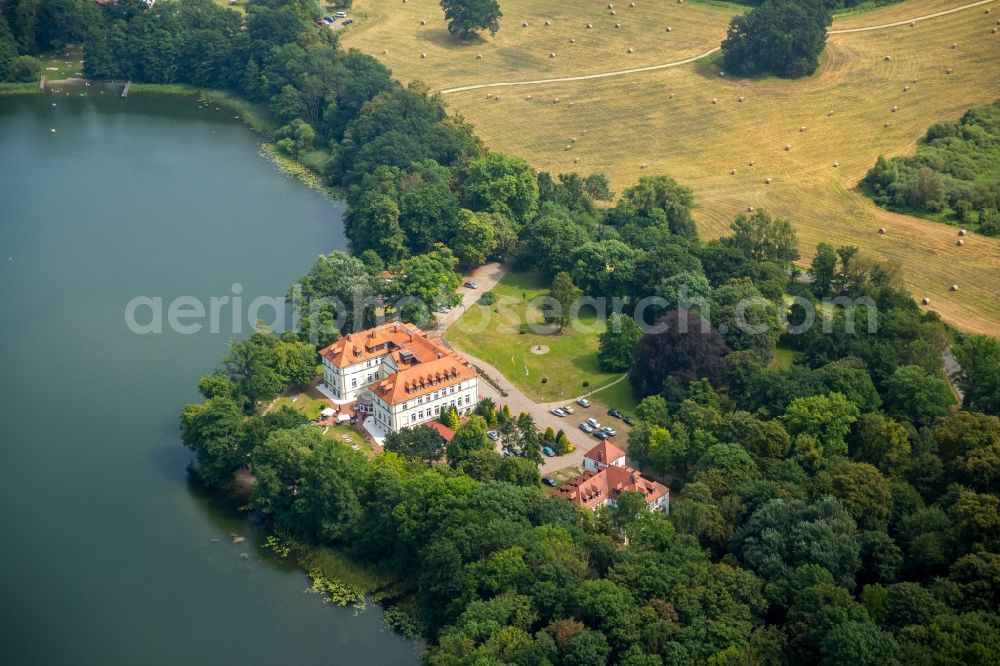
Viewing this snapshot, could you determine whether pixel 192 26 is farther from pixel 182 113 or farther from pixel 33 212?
pixel 33 212

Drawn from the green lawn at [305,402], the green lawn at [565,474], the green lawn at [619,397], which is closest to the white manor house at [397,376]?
the green lawn at [305,402]

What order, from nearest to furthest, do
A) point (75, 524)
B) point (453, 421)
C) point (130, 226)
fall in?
point (75, 524) → point (453, 421) → point (130, 226)

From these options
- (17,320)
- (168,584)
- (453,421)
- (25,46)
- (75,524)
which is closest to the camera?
(168,584)

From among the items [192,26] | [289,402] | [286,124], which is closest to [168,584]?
[289,402]

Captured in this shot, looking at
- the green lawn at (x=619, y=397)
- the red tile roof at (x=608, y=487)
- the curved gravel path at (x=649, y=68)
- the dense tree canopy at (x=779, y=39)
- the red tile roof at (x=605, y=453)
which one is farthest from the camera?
the curved gravel path at (x=649, y=68)

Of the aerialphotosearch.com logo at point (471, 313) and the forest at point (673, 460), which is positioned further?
the aerialphotosearch.com logo at point (471, 313)

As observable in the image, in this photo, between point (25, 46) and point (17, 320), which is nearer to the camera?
point (17, 320)

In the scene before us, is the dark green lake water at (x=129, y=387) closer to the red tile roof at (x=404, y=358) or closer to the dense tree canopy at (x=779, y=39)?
the red tile roof at (x=404, y=358)
